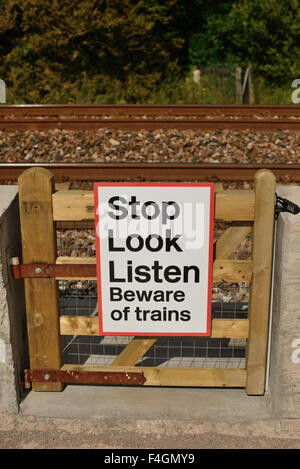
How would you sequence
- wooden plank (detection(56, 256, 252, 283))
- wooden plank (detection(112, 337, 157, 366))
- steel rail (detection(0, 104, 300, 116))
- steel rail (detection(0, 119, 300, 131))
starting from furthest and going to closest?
steel rail (detection(0, 104, 300, 116)), steel rail (detection(0, 119, 300, 131)), wooden plank (detection(112, 337, 157, 366)), wooden plank (detection(56, 256, 252, 283))

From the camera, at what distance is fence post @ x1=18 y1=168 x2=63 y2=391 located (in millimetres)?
3766

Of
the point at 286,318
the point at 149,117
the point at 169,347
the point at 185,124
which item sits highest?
the point at 149,117

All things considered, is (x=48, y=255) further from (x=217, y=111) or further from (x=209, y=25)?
(x=209, y=25)

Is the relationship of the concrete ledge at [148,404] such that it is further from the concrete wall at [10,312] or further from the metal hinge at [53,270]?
the metal hinge at [53,270]

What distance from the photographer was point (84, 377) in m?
4.18

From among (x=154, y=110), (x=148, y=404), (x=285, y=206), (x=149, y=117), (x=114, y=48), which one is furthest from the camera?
(x=114, y=48)

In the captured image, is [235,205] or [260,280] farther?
[260,280]

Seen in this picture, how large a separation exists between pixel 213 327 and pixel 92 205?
1.28 m

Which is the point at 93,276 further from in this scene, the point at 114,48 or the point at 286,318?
the point at 114,48

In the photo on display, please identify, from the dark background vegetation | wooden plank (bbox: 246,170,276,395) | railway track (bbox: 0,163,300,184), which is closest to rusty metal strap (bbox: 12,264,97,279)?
wooden plank (bbox: 246,170,276,395)

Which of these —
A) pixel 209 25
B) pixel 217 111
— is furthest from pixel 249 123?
pixel 209 25

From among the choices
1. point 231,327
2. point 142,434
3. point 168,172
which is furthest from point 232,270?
point 168,172

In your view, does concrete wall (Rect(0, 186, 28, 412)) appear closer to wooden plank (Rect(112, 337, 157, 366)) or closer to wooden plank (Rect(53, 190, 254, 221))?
wooden plank (Rect(53, 190, 254, 221))

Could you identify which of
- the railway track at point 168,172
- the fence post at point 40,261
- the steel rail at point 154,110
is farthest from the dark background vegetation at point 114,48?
the fence post at point 40,261
